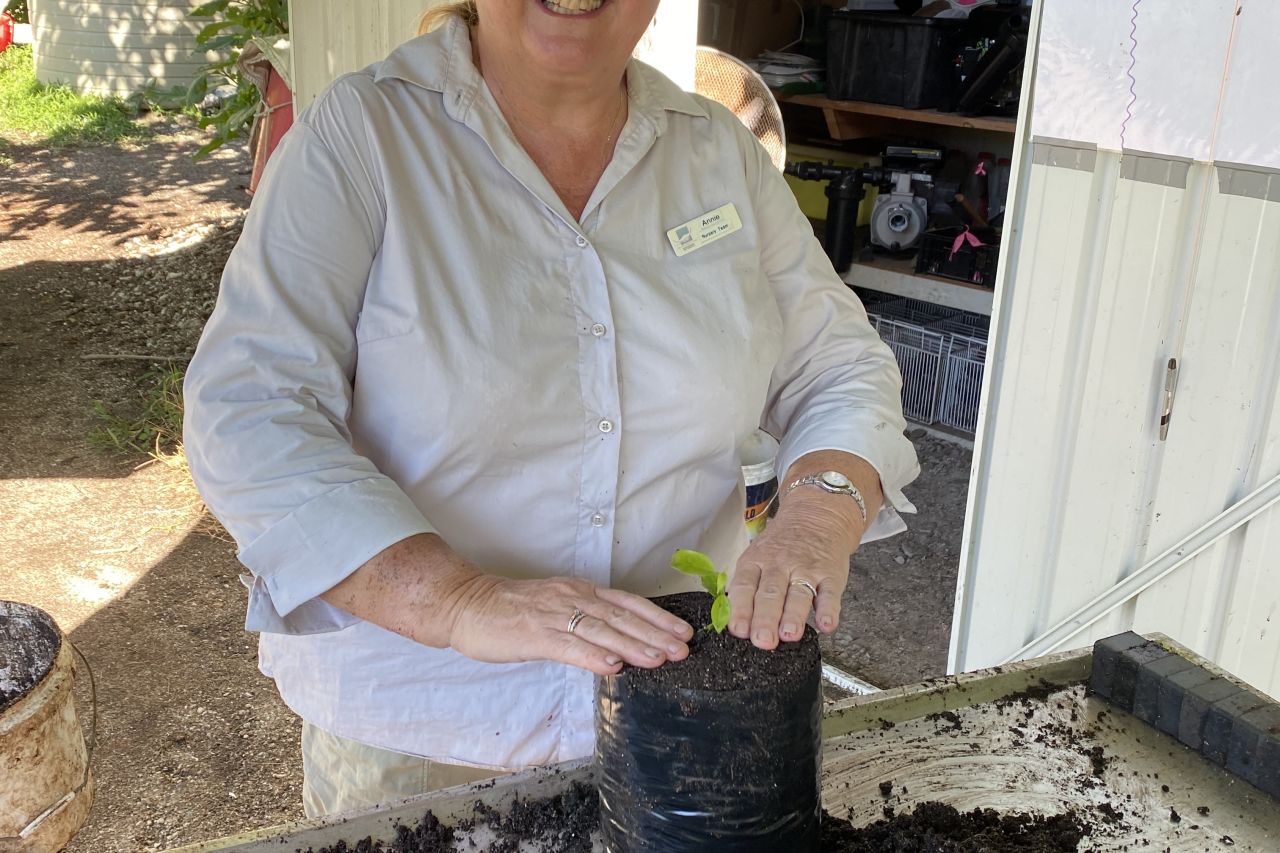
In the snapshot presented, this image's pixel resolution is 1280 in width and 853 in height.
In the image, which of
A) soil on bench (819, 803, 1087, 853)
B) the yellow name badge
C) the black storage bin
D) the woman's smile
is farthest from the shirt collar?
the black storage bin

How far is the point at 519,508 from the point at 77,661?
8.74 feet

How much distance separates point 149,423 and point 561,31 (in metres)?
4.41

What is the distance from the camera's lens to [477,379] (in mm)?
1312

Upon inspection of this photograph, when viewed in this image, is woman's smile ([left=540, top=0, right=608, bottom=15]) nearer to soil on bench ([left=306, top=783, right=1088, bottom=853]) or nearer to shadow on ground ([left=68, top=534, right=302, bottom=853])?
soil on bench ([left=306, top=783, right=1088, bottom=853])

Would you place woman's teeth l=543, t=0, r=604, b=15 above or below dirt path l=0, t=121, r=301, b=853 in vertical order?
above

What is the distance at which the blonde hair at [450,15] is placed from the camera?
58.6 inches

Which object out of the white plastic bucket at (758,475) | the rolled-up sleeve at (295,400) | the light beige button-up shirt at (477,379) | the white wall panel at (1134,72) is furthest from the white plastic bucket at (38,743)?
the white wall panel at (1134,72)

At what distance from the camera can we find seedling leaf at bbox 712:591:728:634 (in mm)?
1139

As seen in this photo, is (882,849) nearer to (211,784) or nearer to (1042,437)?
(1042,437)

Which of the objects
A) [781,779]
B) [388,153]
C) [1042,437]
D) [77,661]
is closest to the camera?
[781,779]

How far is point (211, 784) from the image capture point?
3.06m

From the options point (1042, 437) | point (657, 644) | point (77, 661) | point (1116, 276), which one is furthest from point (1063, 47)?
point (77, 661)

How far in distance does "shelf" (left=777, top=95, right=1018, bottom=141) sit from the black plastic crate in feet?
1.34

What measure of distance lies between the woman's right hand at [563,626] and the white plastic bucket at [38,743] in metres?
1.60
